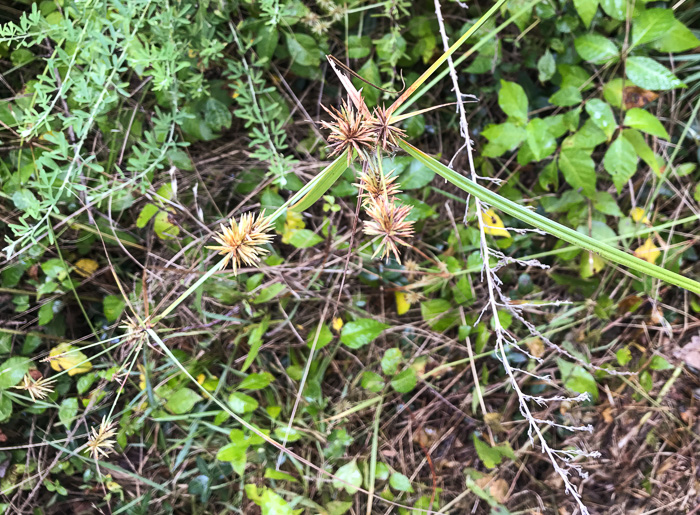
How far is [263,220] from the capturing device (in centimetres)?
65

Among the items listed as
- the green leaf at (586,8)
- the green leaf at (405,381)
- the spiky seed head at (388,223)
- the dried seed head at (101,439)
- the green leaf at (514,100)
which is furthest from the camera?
the green leaf at (405,381)

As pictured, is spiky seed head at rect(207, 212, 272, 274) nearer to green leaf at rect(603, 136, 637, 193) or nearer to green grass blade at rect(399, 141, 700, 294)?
green grass blade at rect(399, 141, 700, 294)

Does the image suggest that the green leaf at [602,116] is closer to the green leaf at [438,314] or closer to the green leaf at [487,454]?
the green leaf at [438,314]

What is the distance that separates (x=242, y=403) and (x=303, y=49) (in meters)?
1.12

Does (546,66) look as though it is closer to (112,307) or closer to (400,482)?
(400,482)

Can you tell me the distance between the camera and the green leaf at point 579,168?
1271 mm

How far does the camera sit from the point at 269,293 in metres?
1.36

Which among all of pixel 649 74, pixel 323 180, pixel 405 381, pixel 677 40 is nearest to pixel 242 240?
pixel 323 180

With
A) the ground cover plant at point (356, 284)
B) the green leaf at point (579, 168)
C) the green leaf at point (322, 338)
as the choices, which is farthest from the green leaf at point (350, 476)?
the green leaf at point (579, 168)

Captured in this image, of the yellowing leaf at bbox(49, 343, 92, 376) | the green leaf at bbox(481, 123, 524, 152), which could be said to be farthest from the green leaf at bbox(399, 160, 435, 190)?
the yellowing leaf at bbox(49, 343, 92, 376)

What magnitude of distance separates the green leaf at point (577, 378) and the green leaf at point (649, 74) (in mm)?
901

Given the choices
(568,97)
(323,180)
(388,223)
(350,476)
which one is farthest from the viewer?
(350,476)

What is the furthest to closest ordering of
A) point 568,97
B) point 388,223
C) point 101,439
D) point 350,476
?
1. point 350,476
2. point 568,97
3. point 101,439
4. point 388,223

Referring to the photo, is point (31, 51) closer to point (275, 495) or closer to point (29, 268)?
point (29, 268)
